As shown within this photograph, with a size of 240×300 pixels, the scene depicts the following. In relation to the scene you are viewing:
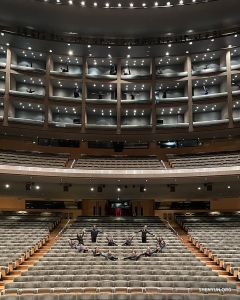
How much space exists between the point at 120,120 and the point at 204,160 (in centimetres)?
673

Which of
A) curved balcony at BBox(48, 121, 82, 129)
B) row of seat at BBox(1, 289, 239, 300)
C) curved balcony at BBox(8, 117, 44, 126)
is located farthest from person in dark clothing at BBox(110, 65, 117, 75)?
row of seat at BBox(1, 289, 239, 300)

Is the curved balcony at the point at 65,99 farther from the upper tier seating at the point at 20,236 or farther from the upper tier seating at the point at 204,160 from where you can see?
the upper tier seating at the point at 20,236

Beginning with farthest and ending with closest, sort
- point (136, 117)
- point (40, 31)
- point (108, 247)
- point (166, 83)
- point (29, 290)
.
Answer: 1. point (136, 117)
2. point (166, 83)
3. point (40, 31)
4. point (108, 247)
5. point (29, 290)

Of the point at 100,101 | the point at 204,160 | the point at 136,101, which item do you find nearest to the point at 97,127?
the point at 100,101

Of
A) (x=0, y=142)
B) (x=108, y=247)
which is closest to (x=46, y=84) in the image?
(x=0, y=142)

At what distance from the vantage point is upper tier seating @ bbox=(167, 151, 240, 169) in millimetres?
19844

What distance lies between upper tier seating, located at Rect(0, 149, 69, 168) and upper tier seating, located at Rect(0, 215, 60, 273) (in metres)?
3.43

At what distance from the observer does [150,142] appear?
985 inches

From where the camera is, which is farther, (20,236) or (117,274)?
(20,236)

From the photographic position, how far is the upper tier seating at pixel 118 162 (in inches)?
816

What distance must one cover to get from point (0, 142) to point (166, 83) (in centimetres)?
1358

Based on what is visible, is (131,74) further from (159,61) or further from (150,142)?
(150,142)

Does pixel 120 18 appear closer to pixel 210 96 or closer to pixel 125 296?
pixel 210 96

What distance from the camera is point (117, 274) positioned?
1056 cm
